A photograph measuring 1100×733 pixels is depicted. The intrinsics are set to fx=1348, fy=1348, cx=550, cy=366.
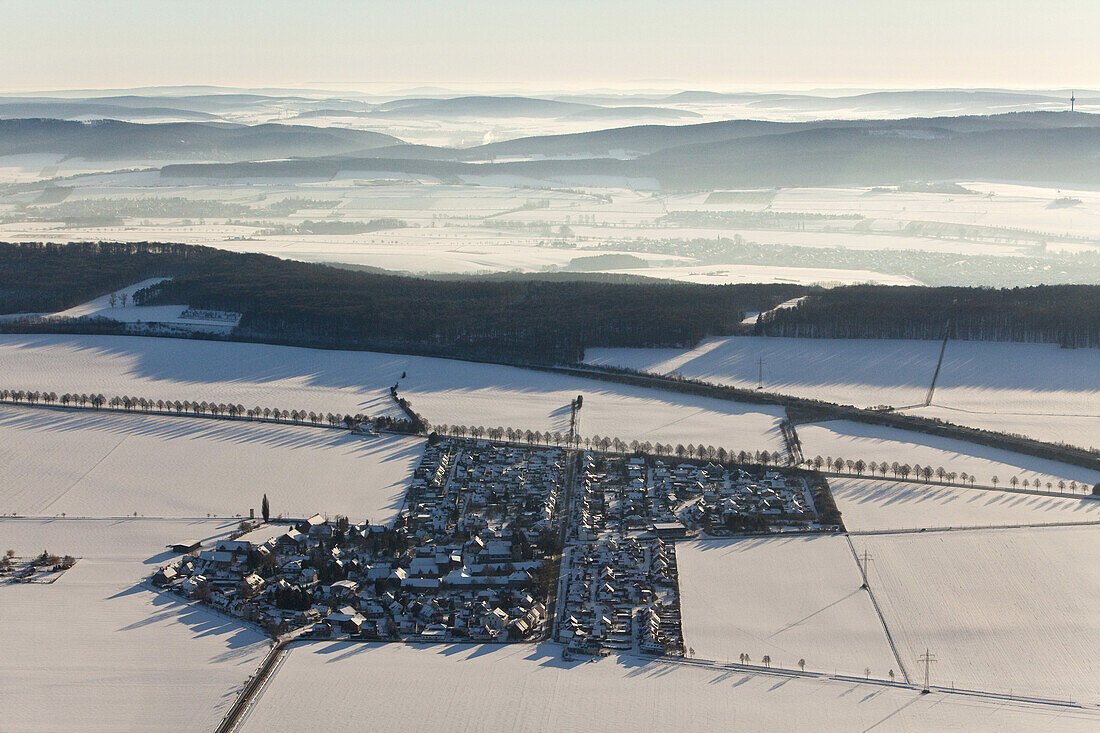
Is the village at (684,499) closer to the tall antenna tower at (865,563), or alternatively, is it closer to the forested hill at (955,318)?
the tall antenna tower at (865,563)

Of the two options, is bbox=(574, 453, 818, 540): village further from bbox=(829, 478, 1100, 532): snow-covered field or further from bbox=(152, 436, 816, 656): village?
bbox=(829, 478, 1100, 532): snow-covered field

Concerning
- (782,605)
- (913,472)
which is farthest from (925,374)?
(782,605)

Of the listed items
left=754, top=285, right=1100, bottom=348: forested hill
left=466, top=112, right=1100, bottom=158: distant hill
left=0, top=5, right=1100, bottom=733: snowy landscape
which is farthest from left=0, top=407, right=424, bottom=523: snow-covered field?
left=466, top=112, right=1100, bottom=158: distant hill

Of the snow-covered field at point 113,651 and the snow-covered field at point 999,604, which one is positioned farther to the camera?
the snow-covered field at point 999,604

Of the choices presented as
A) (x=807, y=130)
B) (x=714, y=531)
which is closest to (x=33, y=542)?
(x=714, y=531)

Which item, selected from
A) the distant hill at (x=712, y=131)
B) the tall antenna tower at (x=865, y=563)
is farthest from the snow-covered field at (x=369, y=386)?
the distant hill at (x=712, y=131)

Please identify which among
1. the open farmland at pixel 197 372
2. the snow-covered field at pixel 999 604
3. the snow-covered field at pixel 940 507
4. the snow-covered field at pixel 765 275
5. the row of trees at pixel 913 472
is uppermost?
the snow-covered field at pixel 765 275
